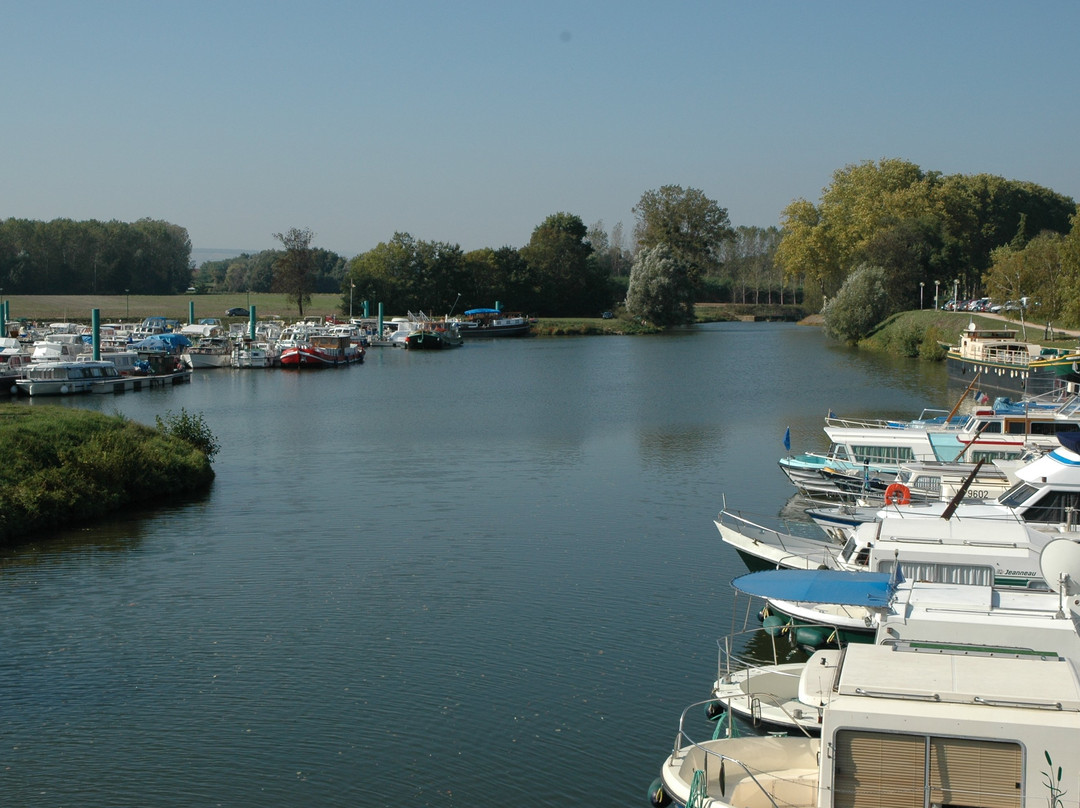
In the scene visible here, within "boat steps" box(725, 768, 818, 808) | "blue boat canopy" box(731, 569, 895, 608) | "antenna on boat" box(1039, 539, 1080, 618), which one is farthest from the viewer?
"antenna on boat" box(1039, 539, 1080, 618)

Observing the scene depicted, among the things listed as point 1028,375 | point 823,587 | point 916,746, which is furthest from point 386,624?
point 1028,375

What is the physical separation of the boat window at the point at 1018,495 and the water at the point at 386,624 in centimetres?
556

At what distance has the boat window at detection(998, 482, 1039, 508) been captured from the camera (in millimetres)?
21469

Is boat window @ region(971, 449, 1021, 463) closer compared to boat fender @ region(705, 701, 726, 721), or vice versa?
boat fender @ region(705, 701, 726, 721)

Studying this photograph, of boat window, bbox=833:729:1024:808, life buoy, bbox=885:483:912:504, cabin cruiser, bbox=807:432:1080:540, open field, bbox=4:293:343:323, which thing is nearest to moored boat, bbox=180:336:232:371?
open field, bbox=4:293:343:323

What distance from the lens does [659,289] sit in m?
120

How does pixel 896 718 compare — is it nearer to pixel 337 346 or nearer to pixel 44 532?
pixel 44 532

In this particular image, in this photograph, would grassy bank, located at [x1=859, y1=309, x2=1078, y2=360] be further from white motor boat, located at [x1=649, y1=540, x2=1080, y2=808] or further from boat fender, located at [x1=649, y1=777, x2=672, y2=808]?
boat fender, located at [x1=649, y1=777, x2=672, y2=808]

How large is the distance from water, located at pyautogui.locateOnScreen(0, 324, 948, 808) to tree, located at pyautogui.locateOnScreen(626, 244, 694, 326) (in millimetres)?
79331

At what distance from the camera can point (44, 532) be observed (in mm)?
25984

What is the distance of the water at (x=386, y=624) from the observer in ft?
46.2

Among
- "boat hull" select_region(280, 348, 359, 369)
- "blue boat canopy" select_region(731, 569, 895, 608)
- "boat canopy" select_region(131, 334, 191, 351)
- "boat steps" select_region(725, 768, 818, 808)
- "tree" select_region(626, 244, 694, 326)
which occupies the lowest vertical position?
"boat steps" select_region(725, 768, 818, 808)

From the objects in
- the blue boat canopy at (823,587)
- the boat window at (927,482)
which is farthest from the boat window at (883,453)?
the blue boat canopy at (823,587)

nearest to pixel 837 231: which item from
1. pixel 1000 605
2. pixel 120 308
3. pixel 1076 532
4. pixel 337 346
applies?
pixel 337 346
